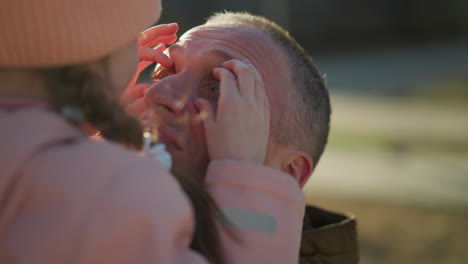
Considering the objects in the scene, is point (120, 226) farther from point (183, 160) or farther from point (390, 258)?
point (390, 258)

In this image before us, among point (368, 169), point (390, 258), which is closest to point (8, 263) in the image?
point (390, 258)

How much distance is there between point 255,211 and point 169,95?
68 centimetres

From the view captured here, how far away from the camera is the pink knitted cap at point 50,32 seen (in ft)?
4.14

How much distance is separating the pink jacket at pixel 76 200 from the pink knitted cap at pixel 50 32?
0.13 m

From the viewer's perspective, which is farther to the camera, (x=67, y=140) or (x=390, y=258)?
(x=390, y=258)

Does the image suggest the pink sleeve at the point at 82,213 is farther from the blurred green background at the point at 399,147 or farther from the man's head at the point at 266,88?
the blurred green background at the point at 399,147

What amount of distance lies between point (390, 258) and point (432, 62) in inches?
450

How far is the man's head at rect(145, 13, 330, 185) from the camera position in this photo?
83.4 inches

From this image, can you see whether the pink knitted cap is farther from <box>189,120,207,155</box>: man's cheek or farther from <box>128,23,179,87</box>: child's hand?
<box>128,23,179,87</box>: child's hand

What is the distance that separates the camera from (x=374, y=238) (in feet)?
14.9

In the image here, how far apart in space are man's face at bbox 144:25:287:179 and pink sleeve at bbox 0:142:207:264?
752mm

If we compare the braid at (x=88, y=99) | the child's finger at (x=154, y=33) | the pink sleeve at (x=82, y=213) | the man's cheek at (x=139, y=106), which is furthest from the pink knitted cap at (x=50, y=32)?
the child's finger at (x=154, y=33)

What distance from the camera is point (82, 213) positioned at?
1147 mm

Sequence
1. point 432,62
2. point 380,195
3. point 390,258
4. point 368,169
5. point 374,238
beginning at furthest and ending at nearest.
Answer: point 432,62 < point 368,169 < point 380,195 < point 374,238 < point 390,258
